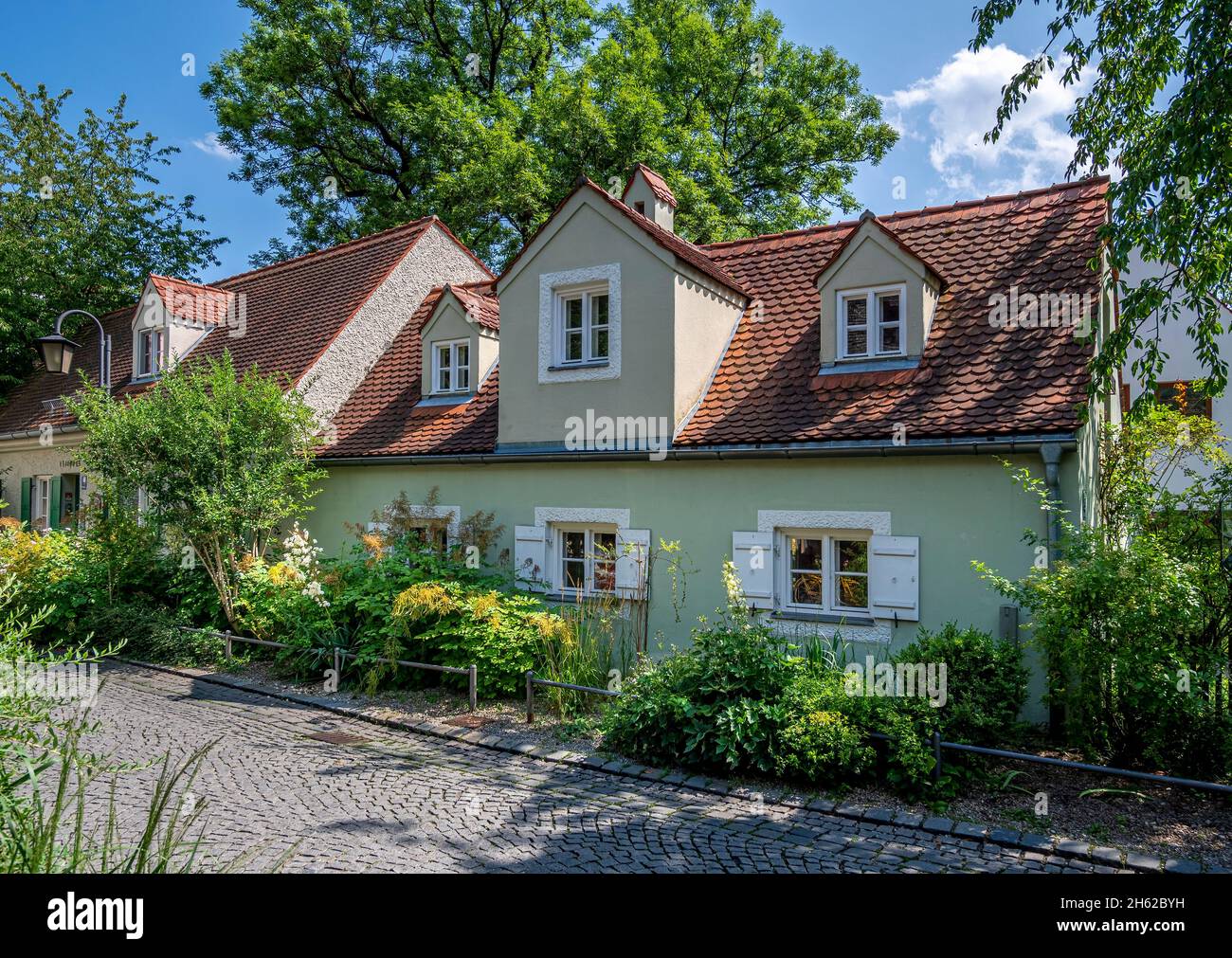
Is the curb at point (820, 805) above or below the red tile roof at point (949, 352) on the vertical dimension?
below

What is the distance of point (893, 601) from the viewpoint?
9.32 meters

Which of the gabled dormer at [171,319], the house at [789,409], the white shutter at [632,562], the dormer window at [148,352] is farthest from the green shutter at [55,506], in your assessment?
the white shutter at [632,562]

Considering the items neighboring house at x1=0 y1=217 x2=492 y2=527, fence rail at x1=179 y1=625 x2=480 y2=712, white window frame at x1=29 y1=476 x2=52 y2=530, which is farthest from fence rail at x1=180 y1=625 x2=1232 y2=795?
white window frame at x1=29 y1=476 x2=52 y2=530

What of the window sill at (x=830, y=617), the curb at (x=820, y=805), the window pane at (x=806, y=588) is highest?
the window pane at (x=806, y=588)

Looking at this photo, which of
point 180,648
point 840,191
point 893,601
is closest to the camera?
point 893,601

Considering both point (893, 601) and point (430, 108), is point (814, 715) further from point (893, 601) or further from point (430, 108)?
point (430, 108)

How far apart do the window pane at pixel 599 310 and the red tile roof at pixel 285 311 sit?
662 centimetres

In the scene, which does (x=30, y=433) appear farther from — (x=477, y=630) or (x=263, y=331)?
(x=477, y=630)

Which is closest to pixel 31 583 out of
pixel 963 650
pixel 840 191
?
pixel 963 650

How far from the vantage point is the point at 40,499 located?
22062 mm

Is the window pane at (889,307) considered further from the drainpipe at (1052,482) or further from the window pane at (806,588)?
the window pane at (806,588)

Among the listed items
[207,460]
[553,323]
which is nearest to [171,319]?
[207,460]

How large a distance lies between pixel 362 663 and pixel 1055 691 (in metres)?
8.07

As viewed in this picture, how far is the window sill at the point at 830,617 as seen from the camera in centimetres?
954
